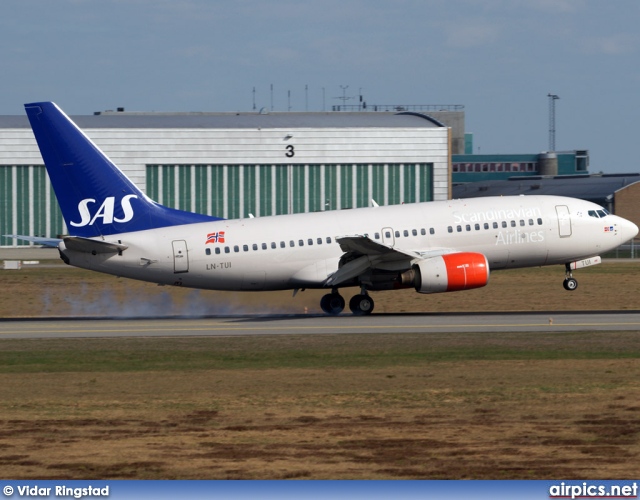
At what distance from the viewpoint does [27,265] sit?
252 ft

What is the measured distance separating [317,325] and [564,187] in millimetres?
96823

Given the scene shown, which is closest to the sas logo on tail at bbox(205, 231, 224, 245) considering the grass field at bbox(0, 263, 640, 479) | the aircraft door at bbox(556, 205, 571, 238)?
the grass field at bbox(0, 263, 640, 479)

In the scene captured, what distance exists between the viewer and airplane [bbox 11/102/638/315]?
42.6 metres

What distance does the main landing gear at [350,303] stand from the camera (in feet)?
148

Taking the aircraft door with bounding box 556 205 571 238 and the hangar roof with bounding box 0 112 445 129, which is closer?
the aircraft door with bounding box 556 205 571 238

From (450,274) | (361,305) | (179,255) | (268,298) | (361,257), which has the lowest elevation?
(361,305)

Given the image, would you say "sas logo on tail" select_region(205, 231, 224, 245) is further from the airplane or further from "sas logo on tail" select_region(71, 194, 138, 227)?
"sas logo on tail" select_region(71, 194, 138, 227)

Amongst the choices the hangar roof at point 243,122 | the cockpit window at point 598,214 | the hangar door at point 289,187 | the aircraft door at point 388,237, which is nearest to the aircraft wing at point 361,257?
the aircraft door at point 388,237

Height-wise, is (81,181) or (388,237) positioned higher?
(81,181)

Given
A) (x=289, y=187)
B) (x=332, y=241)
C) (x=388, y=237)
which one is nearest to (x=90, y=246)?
(x=332, y=241)

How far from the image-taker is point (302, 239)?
44.4 m

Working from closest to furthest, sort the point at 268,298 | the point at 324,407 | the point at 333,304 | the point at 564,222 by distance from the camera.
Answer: the point at 324,407 < the point at 333,304 < the point at 564,222 < the point at 268,298

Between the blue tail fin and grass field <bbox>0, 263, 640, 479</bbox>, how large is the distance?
729 centimetres

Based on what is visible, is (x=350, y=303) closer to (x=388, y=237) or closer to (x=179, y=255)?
(x=388, y=237)
